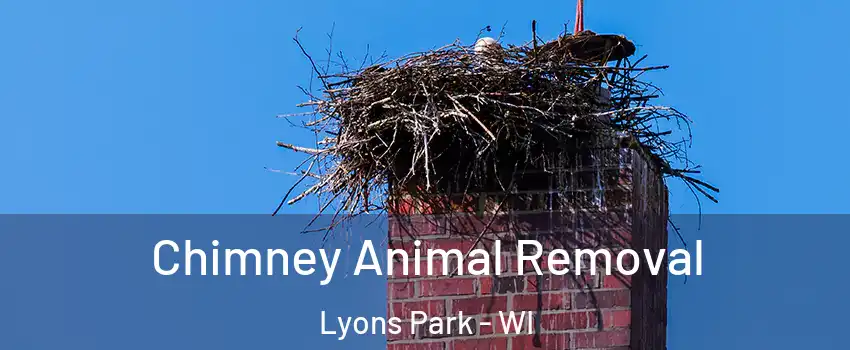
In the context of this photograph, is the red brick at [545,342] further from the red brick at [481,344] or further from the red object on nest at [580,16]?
the red object on nest at [580,16]

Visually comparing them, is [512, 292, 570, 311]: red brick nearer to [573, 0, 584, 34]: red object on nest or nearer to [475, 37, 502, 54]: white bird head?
[475, 37, 502, 54]: white bird head

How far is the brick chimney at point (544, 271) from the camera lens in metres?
4.34

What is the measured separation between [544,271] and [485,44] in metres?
1.29

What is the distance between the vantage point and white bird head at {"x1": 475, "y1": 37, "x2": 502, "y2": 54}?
520 cm

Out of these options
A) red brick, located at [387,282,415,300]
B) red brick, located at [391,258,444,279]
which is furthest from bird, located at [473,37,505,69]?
red brick, located at [387,282,415,300]

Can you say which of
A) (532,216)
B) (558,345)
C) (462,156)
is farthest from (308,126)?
(558,345)

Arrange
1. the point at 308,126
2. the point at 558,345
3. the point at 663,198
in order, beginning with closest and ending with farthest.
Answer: the point at 558,345
the point at 308,126
the point at 663,198

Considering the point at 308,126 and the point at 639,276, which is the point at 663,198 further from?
the point at 308,126

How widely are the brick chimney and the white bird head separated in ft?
2.63

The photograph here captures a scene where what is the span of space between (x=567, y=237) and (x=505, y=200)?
0.26m

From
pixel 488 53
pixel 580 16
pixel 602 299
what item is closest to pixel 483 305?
pixel 602 299

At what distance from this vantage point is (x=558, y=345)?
4316mm

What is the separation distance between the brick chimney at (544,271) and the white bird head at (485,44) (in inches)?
31.5

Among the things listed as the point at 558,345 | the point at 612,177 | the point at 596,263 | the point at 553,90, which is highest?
the point at 553,90
